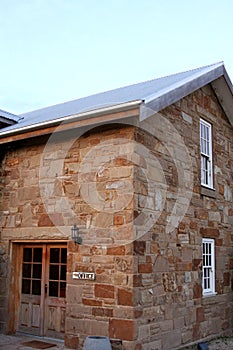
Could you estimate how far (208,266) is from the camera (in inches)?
369

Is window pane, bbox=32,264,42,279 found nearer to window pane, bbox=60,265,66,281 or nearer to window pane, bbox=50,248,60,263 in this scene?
window pane, bbox=50,248,60,263

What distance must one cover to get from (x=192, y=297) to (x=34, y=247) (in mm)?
3376

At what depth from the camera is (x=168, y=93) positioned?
777 cm

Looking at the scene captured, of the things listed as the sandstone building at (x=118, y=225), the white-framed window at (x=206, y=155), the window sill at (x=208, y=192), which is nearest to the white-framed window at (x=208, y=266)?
the sandstone building at (x=118, y=225)

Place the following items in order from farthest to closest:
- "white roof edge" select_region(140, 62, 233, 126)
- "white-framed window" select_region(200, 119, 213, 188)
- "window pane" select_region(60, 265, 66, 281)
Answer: "white-framed window" select_region(200, 119, 213, 188), "window pane" select_region(60, 265, 66, 281), "white roof edge" select_region(140, 62, 233, 126)

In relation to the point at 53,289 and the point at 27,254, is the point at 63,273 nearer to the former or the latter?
the point at 53,289

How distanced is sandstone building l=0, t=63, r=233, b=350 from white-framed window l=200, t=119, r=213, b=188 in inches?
1.3

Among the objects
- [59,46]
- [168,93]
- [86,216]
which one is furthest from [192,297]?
[59,46]

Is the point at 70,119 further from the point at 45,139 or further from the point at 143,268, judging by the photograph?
the point at 143,268

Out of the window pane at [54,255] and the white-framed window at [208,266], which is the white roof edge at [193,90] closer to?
the window pane at [54,255]

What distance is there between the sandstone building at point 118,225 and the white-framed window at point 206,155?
0.11 feet

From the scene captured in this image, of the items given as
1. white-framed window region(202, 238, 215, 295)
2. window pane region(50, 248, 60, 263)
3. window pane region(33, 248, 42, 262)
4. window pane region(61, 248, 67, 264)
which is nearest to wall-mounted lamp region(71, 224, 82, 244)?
window pane region(61, 248, 67, 264)

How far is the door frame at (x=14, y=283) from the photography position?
8430 millimetres

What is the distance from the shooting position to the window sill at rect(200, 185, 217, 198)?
9289 mm
